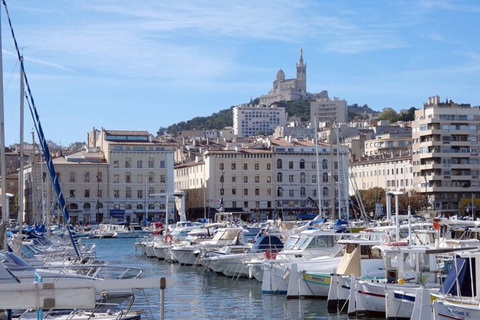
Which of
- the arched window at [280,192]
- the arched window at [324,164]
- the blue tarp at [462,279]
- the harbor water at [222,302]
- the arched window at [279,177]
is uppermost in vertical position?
the arched window at [324,164]

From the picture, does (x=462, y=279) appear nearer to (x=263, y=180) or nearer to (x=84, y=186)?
(x=84, y=186)

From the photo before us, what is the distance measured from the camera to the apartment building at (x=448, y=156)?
104000 millimetres

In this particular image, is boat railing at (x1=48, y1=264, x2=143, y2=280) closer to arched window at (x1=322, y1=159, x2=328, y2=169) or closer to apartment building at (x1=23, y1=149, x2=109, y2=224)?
apartment building at (x1=23, y1=149, x2=109, y2=224)

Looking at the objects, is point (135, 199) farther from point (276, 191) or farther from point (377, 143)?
point (377, 143)

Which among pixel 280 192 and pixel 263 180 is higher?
pixel 263 180

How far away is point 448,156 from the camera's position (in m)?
105

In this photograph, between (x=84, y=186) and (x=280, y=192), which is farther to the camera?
(x=280, y=192)

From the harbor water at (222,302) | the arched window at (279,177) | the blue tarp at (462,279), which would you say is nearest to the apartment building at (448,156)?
the arched window at (279,177)

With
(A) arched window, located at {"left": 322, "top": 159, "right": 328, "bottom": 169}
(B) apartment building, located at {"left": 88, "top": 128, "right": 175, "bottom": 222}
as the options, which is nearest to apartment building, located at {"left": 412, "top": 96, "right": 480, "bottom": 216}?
(A) arched window, located at {"left": 322, "top": 159, "right": 328, "bottom": 169}

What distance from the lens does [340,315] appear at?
87.5 ft

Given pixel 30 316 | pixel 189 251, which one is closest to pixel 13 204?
pixel 189 251

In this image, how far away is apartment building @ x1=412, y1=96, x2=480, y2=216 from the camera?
10400 cm

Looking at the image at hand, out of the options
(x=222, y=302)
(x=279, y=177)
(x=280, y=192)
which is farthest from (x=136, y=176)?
(x=222, y=302)

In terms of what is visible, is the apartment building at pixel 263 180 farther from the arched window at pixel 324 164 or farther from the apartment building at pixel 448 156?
the apartment building at pixel 448 156
